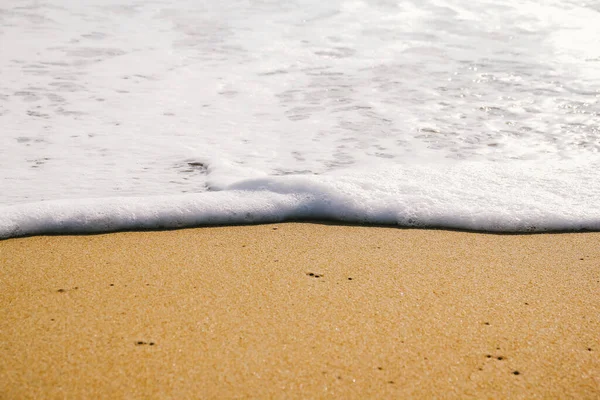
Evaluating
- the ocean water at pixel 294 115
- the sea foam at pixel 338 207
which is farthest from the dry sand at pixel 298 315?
the ocean water at pixel 294 115

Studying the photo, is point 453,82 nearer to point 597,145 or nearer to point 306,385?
point 597,145

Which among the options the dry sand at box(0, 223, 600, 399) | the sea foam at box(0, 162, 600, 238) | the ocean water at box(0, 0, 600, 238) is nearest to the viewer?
the dry sand at box(0, 223, 600, 399)

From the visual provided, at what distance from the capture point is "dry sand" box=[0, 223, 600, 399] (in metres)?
1.51

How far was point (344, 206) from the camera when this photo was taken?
2.59 m

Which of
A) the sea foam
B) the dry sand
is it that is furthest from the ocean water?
the dry sand

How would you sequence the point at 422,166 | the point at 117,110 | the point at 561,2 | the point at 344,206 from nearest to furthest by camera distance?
the point at 344,206 < the point at 422,166 < the point at 117,110 < the point at 561,2

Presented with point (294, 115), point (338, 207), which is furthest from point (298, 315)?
point (294, 115)

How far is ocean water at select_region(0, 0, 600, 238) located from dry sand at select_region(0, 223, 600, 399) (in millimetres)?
202

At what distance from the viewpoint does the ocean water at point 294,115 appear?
2.61 meters

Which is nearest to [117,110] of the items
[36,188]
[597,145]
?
[36,188]

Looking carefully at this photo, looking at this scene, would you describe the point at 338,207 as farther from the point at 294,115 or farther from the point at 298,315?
the point at 294,115

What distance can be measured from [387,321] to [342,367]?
269 millimetres

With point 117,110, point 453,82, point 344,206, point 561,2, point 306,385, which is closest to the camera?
point 306,385

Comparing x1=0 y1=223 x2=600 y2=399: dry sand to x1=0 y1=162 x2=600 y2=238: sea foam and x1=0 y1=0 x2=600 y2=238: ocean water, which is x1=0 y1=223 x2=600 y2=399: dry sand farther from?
x1=0 y1=0 x2=600 y2=238: ocean water
